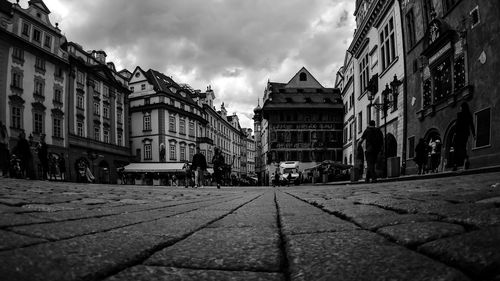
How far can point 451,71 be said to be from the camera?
50.6 feet

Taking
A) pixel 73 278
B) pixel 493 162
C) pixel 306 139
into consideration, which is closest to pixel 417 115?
pixel 493 162

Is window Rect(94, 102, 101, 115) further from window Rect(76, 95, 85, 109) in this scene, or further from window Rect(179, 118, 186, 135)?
window Rect(179, 118, 186, 135)

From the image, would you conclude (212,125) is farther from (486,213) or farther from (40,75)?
(486,213)

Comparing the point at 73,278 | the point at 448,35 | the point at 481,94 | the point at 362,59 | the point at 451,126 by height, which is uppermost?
the point at 362,59

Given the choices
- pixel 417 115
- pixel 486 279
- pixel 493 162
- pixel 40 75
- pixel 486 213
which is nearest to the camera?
pixel 486 279

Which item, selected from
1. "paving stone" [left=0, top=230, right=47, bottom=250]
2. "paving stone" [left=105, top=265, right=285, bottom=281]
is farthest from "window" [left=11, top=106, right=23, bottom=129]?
"paving stone" [left=105, top=265, right=285, bottom=281]

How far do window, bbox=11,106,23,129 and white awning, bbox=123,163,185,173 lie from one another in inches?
607

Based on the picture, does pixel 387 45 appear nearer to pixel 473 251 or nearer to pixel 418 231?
pixel 418 231

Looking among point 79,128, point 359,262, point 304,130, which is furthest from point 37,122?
point 304,130

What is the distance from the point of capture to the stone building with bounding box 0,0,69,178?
26.7 meters

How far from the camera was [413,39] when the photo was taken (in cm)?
1955

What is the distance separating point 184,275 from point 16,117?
3202 cm

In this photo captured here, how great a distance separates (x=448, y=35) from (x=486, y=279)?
16970 mm

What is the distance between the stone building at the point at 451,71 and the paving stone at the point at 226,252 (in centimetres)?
1283
